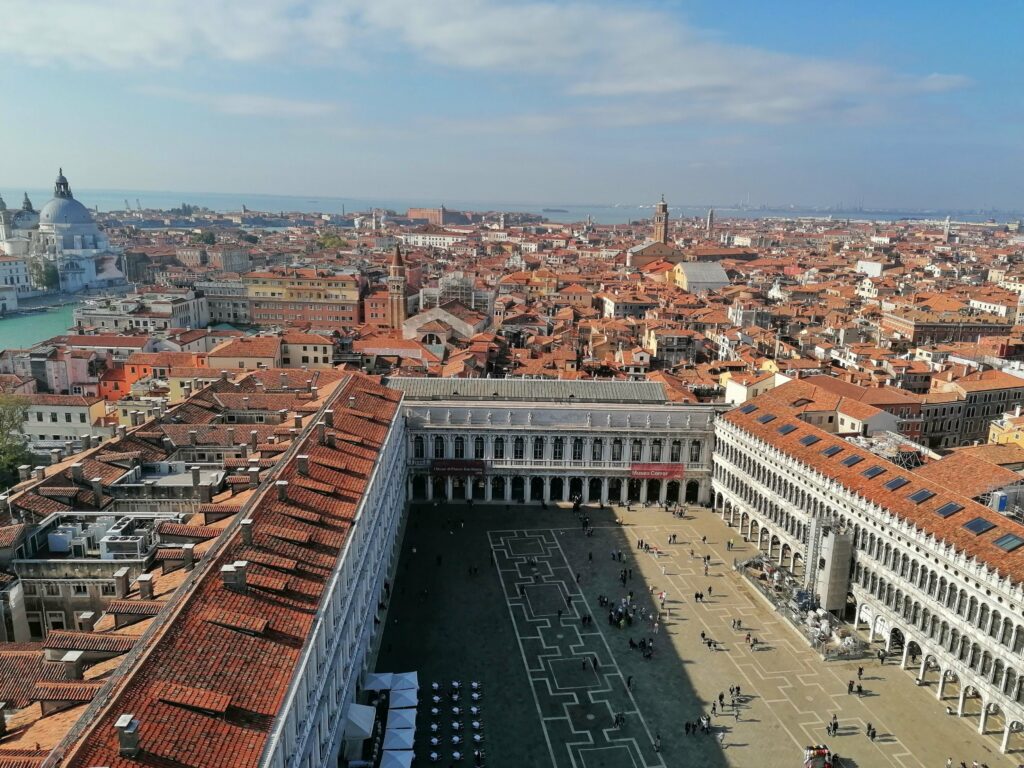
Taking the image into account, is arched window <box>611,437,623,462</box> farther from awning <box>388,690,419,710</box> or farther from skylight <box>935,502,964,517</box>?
awning <box>388,690,419,710</box>

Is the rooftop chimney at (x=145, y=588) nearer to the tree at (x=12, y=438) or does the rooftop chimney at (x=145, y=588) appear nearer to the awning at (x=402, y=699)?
the awning at (x=402, y=699)

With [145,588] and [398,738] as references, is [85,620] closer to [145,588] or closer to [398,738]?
[145,588]

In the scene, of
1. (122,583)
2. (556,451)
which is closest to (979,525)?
(556,451)

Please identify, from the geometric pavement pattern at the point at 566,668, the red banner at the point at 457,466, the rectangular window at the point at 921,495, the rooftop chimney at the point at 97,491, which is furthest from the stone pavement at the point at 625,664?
the rooftop chimney at the point at 97,491

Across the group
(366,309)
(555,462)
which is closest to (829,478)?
(555,462)

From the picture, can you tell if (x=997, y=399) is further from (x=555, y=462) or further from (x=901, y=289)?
(x=901, y=289)

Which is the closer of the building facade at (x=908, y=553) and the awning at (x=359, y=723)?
the awning at (x=359, y=723)
